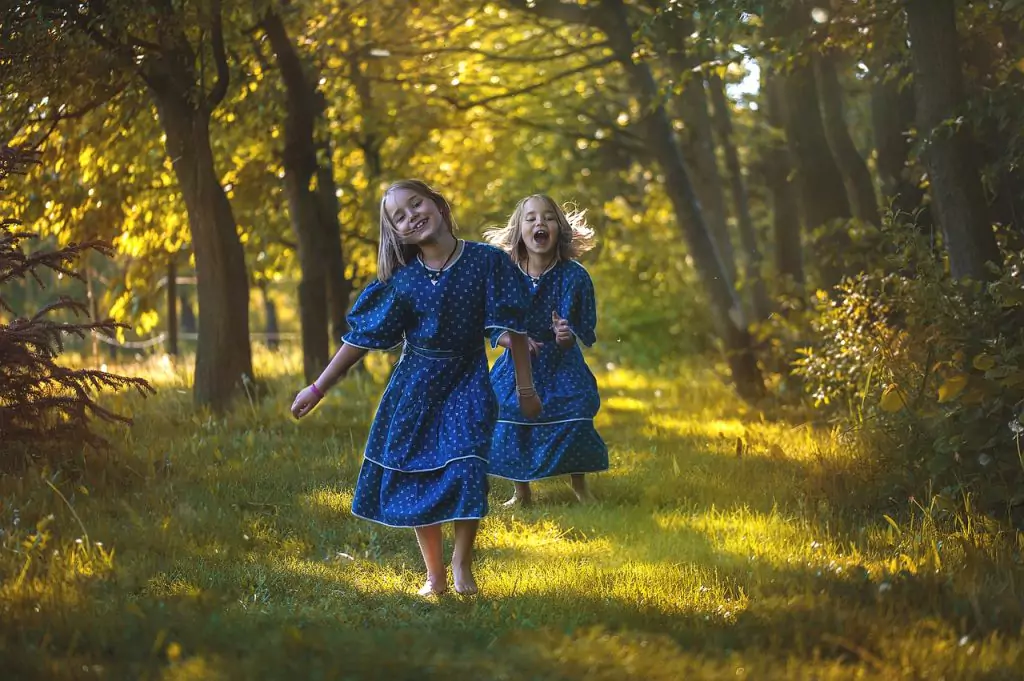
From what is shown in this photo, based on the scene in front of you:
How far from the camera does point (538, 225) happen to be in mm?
9062

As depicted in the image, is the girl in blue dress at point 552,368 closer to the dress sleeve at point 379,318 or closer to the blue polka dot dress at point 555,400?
the blue polka dot dress at point 555,400

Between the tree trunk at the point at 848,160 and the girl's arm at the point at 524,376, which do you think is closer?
the girl's arm at the point at 524,376

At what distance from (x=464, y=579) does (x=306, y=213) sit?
361 inches

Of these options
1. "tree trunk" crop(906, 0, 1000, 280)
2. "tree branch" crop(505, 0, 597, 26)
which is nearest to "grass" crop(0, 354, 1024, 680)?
"tree trunk" crop(906, 0, 1000, 280)

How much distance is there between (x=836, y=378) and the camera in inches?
373

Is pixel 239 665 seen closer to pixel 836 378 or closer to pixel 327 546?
pixel 327 546

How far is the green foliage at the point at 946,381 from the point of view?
6.79m

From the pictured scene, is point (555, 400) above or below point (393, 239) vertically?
below

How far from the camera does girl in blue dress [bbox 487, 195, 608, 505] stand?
8.83 metres

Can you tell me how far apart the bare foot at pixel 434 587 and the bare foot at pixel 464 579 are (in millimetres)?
60

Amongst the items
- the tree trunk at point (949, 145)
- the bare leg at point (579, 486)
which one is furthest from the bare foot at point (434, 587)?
the tree trunk at point (949, 145)

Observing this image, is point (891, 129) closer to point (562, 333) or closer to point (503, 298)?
point (562, 333)

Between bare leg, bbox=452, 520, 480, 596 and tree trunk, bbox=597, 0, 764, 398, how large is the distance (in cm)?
833

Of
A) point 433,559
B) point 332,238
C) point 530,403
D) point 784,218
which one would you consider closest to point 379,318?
point 530,403
